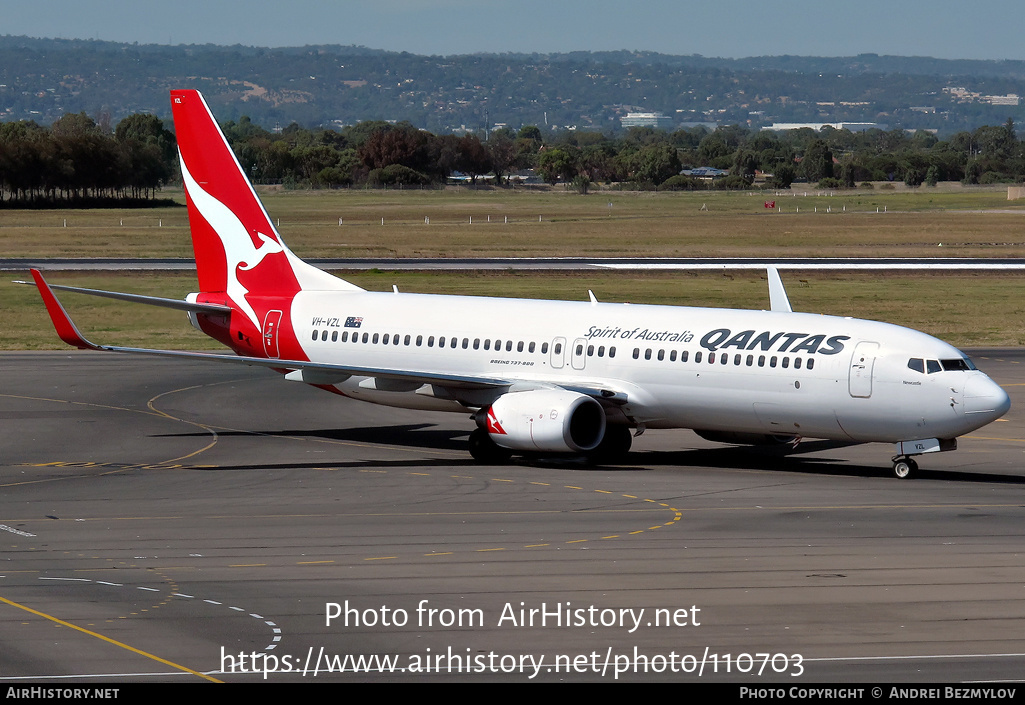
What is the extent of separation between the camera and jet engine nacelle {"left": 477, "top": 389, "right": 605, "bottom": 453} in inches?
1359

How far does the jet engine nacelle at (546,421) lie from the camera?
34.5 meters

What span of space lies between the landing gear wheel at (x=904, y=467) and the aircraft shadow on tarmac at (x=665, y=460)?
30cm

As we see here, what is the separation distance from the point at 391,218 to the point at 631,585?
149 metres

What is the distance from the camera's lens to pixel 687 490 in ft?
106

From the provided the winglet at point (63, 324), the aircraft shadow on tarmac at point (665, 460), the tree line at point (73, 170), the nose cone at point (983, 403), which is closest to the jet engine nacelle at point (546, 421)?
the aircraft shadow on tarmac at point (665, 460)

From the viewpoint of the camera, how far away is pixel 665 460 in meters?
37.4

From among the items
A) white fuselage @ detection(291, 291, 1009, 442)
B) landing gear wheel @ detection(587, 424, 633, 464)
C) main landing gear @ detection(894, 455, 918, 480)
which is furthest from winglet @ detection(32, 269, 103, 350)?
main landing gear @ detection(894, 455, 918, 480)

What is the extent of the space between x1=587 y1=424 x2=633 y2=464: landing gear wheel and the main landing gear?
737cm

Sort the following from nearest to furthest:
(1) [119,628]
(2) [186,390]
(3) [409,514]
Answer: (1) [119,628] < (3) [409,514] < (2) [186,390]

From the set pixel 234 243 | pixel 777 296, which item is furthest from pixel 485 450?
pixel 234 243

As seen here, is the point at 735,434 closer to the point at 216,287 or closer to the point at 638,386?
the point at 638,386

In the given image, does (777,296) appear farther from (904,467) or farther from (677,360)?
(904,467)

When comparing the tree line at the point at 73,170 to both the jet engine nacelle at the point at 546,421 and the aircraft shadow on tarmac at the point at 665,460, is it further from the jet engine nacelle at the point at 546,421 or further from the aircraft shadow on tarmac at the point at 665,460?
the jet engine nacelle at the point at 546,421

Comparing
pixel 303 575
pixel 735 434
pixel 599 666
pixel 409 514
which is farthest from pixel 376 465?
pixel 599 666
